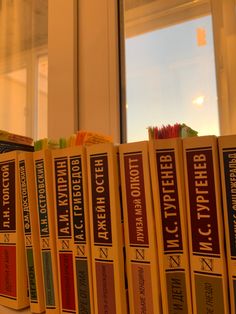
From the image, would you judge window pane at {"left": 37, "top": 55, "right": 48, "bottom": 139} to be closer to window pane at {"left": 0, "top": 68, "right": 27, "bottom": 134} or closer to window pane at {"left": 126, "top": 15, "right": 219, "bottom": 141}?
window pane at {"left": 0, "top": 68, "right": 27, "bottom": 134}

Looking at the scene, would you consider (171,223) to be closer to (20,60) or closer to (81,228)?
(81,228)

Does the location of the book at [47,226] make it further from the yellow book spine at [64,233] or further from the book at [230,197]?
the book at [230,197]

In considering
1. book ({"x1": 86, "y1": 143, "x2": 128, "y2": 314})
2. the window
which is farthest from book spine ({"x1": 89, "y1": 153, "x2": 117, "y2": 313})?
the window

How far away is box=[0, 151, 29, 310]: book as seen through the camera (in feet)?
1.83

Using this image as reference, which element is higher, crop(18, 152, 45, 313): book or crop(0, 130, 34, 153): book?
crop(0, 130, 34, 153): book

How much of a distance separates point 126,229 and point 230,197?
16 centimetres

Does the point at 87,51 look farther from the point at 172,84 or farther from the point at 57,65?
the point at 172,84

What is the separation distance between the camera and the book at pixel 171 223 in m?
0.43

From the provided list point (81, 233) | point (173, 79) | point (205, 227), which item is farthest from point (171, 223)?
point (173, 79)

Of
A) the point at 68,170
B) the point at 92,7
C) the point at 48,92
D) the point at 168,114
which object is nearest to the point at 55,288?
the point at 68,170

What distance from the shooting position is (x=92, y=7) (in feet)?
3.06

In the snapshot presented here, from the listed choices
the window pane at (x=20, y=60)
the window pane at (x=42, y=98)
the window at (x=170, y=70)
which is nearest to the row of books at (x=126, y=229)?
the window at (x=170, y=70)

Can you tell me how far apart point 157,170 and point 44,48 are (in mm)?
806

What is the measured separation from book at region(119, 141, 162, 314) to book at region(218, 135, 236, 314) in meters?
0.10
